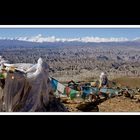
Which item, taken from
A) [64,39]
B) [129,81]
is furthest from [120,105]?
[64,39]

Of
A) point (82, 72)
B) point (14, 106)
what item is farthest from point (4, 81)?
point (82, 72)

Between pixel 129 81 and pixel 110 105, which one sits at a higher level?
pixel 129 81

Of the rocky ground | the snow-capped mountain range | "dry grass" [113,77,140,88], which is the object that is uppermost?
the snow-capped mountain range

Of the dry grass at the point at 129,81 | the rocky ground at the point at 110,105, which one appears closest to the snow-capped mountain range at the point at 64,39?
the dry grass at the point at 129,81

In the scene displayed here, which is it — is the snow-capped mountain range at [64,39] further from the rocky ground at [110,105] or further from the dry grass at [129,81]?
the rocky ground at [110,105]

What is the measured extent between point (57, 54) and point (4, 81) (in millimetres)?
613

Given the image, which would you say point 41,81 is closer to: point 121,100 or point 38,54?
point 38,54

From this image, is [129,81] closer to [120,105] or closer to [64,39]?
[120,105]

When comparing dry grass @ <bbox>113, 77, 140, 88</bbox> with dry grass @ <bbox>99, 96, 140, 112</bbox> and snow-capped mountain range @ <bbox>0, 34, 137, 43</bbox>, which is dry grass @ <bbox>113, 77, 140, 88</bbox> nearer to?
dry grass @ <bbox>99, 96, 140, 112</bbox>

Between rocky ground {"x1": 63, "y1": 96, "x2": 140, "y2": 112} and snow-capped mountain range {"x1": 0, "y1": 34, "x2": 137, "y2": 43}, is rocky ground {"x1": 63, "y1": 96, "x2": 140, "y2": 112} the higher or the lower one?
the lower one

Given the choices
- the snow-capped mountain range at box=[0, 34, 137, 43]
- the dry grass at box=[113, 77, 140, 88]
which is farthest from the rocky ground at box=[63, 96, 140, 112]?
the snow-capped mountain range at box=[0, 34, 137, 43]

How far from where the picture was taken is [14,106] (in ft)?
25.4

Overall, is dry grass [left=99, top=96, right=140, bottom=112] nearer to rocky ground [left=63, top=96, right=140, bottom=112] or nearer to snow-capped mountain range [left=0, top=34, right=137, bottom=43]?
rocky ground [left=63, top=96, right=140, bottom=112]
